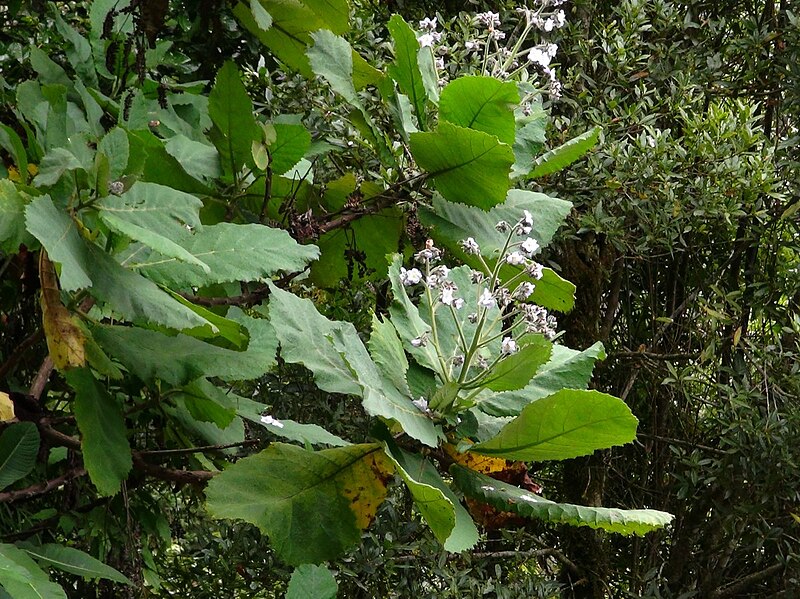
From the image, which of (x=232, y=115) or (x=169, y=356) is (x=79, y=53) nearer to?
(x=232, y=115)

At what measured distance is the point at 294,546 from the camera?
104 centimetres

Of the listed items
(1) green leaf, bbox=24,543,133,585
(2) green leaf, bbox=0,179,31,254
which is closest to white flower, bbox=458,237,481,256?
(2) green leaf, bbox=0,179,31,254

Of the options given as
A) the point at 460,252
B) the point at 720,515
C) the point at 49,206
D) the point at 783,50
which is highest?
the point at 49,206

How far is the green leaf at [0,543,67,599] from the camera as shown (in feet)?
3.06

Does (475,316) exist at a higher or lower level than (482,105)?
lower

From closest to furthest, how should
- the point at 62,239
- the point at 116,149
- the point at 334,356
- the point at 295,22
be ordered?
the point at 62,239 < the point at 116,149 < the point at 334,356 < the point at 295,22

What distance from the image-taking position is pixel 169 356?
3.48 feet

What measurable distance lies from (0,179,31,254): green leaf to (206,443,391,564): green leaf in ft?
1.10

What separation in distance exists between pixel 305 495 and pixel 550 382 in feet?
1.15

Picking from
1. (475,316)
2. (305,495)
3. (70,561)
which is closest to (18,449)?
(70,561)

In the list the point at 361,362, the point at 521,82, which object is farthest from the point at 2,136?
the point at 521,82

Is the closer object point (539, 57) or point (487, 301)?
point (487, 301)

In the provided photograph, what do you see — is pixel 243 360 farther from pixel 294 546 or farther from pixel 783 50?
pixel 783 50

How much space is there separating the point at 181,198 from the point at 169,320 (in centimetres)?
17
